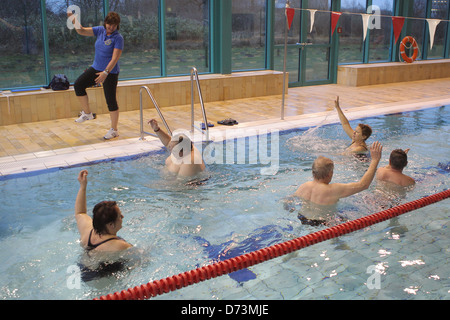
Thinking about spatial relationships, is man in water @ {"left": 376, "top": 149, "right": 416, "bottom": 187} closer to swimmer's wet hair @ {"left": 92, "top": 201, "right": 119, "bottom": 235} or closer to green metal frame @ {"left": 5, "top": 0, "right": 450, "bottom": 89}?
swimmer's wet hair @ {"left": 92, "top": 201, "right": 119, "bottom": 235}

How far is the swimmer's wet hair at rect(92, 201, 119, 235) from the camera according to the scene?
3083 mm

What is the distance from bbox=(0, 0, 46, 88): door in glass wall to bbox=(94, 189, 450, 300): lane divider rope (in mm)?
6630

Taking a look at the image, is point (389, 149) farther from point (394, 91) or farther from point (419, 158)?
point (394, 91)

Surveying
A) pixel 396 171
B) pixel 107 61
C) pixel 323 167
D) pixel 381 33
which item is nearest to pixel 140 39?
pixel 107 61

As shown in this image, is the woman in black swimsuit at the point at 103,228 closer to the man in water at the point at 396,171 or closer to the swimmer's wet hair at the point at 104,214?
the swimmer's wet hair at the point at 104,214

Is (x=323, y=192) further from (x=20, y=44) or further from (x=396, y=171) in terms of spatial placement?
(x=20, y=44)

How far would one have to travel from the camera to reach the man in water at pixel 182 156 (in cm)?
483

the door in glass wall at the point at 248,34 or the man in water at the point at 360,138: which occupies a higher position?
the door in glass wall at the point at 248,34

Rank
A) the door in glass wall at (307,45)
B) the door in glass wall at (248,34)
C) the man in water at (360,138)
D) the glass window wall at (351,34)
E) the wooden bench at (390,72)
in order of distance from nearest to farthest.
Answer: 1. the man in water at (360,138)
2. the door in glass wall at (248,34)
3. the door in glass wall at (307,45)
4. the wooden bench at (390,72)
5. the glass window wall at (351,34)

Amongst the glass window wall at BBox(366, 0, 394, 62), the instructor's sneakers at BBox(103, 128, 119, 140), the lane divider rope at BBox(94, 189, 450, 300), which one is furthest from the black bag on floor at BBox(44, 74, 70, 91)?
the glass window wall at BBox(366, 0, 394, 62)

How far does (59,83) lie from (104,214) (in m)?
5.59

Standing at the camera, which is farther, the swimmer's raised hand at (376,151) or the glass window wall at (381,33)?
the glass window wall at (381,33)

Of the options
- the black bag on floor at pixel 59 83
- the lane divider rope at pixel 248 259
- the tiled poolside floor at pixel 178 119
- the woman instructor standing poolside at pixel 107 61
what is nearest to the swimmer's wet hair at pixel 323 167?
the lane divider rope at pixel 248 259

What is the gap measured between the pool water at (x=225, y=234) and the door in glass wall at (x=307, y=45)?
20.1 ft
